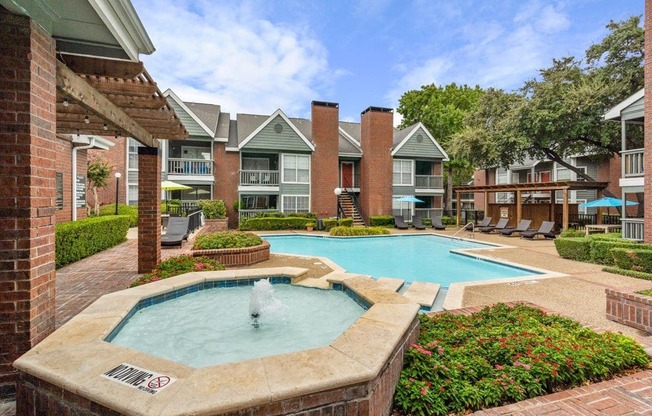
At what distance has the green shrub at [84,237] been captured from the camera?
8117 mm

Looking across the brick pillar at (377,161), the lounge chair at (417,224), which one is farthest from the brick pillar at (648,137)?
the brick pillar at (377,161)

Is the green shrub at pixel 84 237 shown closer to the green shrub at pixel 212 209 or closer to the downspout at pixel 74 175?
the downspout at pixel 74 175

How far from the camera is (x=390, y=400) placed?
282 centimetres

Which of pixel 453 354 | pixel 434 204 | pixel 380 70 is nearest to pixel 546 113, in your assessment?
pixel 434 204

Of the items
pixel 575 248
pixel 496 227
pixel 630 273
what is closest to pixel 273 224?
pixel 496 227

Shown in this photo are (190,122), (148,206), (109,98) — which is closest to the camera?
(109,98)

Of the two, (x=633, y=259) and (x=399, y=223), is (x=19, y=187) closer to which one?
(x=633, y=259)

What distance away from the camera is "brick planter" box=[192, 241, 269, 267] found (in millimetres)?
9359

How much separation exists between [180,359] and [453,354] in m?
3.04

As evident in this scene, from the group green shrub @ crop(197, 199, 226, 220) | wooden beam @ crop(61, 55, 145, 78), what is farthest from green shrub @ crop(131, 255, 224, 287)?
green shrub @ crop(197, 199, 226, 220)

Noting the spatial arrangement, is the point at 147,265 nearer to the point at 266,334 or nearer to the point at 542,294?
the point at 266,334

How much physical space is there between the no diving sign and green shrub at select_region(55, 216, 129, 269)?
7485 millimetres

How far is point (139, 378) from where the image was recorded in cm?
229

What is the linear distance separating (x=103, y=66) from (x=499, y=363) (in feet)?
19.1
